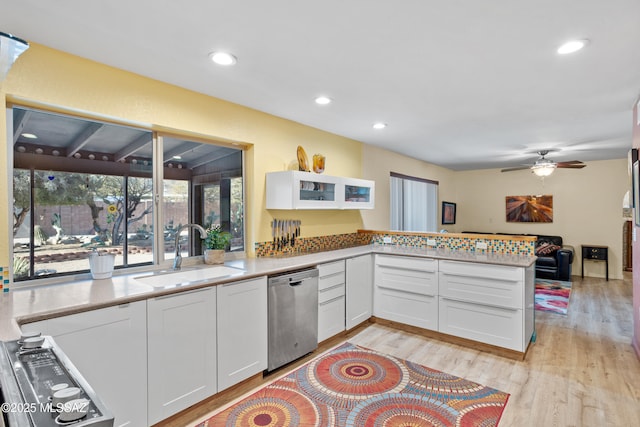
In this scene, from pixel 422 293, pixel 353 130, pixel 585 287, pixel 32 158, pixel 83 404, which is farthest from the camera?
pixel 585 287

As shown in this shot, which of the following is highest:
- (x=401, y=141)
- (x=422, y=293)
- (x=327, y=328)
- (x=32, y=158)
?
(x=401, y=141)

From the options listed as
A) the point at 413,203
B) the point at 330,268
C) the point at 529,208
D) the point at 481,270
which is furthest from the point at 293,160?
the point at 529,208

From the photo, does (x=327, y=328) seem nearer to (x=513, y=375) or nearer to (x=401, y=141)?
(x=513, y=375)

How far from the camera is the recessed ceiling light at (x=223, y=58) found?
2113 mm

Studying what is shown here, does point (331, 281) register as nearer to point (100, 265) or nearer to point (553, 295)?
point (100, 265)

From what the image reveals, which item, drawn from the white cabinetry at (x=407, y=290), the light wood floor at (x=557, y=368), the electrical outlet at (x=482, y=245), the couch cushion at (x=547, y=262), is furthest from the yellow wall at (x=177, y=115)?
the couch cushion at (x=547, y=262)

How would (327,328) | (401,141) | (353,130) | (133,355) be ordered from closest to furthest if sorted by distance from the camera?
(133,355) → (327,328) → (353,130) → (401,141)

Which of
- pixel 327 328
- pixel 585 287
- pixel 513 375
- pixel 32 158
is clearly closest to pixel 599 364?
pixel 513 375

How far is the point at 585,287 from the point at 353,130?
16.5 ft

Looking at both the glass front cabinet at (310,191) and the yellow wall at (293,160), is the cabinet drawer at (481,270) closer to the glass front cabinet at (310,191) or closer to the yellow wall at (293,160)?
the glass front cabinet at (310,191)

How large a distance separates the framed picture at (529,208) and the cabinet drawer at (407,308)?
526 cm

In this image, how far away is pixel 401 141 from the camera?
15.3 ft

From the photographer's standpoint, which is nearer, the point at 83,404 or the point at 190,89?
the point at 83,404

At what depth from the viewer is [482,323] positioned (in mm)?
3129
